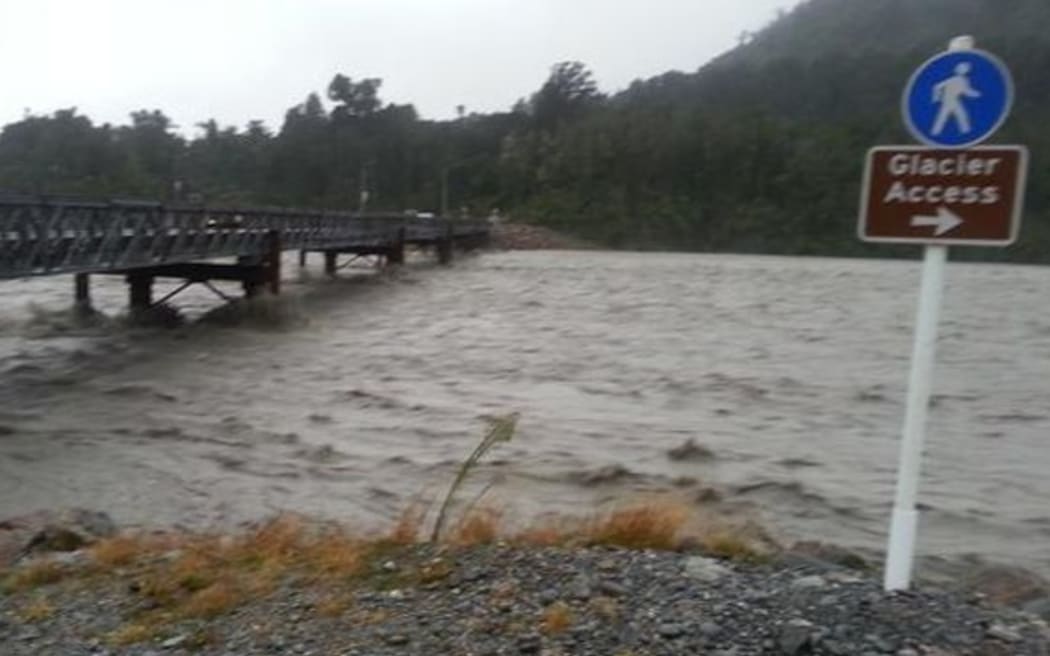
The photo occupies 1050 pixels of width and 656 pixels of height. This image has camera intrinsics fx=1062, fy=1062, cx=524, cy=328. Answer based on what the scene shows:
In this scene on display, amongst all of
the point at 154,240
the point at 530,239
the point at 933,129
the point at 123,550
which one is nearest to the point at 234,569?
the point at 123,550

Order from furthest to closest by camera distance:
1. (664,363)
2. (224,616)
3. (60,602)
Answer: (664,363) → (60,602) → (224,616)

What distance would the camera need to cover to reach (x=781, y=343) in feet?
88.9

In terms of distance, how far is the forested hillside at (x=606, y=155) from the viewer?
11031 cm

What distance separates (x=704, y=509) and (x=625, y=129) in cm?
12288

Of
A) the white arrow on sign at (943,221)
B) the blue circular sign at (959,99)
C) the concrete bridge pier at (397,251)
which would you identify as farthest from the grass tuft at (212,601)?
the concrete bridge pier at (397,251)

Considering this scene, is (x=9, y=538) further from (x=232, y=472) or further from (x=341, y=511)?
(x=232, y=472)

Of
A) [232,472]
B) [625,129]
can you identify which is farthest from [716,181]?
[232,472]

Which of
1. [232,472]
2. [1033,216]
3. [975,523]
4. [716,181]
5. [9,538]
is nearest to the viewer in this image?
[9,538]

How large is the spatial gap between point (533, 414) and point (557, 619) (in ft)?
39.9

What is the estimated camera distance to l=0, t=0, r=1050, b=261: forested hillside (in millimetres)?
110312

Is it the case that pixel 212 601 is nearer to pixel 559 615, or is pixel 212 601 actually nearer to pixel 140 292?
pixel 559 615

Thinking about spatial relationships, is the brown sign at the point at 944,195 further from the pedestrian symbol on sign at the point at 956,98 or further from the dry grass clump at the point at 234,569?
the dry grass clump at the point at 234,569

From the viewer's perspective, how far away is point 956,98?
197 inches

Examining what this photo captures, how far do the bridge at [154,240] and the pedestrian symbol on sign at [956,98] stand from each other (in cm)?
1702
